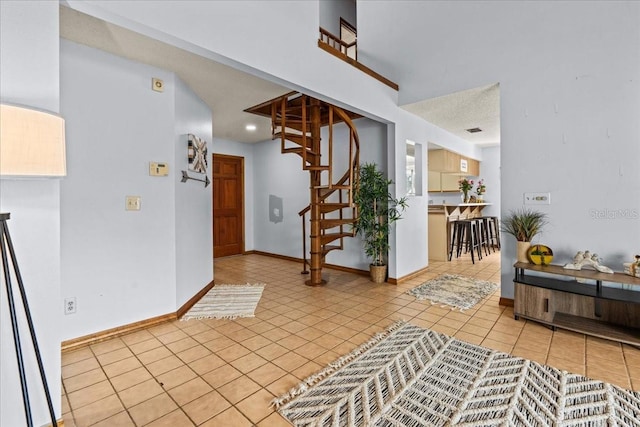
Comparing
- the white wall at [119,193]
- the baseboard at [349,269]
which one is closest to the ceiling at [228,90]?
the white wall at [119,193]

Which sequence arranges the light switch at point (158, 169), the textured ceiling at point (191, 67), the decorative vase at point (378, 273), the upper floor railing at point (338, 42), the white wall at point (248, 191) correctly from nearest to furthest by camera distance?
the textured ceiling at point (191, 67)
the light switch at point (158, 169)
the upper floor railing at point (338, 42)
the decorative vase at point (378, 273)
the white wall at point (248, 191)

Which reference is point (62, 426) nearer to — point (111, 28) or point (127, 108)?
point (127, 108)

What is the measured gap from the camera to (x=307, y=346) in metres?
2.39

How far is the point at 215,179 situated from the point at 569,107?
211 inches

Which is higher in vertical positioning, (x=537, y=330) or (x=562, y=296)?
(x=562, y=296)

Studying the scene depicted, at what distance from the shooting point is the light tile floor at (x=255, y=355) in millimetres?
1689

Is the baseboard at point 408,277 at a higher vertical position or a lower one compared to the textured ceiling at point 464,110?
lower

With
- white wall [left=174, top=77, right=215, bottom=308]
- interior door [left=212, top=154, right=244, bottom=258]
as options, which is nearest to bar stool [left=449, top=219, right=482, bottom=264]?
interior door [left=212, top=154, right=244, bottom=258]

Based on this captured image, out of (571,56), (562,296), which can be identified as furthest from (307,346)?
(571,56)

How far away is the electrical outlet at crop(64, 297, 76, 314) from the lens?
2.31 metres

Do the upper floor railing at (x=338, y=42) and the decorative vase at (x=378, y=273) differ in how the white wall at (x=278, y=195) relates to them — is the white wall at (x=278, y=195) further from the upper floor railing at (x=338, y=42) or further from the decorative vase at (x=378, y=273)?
the upper floor railing at (x=338, y=42)

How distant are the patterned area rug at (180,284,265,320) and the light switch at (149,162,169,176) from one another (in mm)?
1419

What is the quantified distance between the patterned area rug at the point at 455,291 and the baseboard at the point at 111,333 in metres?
2.76

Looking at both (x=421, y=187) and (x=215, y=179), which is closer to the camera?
(x=421, y=187)
